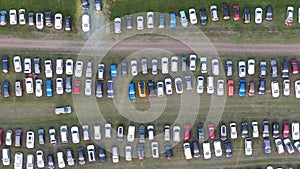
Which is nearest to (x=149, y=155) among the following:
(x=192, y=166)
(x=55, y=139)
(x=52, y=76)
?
(x=192, y=166)

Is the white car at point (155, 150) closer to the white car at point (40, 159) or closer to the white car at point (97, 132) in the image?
the white car at point (97, 132)

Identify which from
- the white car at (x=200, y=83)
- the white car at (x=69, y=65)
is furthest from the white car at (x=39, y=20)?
the white car at (x=200, y=83)

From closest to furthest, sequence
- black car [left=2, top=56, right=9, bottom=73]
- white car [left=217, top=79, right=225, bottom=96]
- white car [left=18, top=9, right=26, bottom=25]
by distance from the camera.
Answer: black car [left=2, top=56, right=9, bottom=73]
white car [left=18, top=9, right=26, bottom=25]
white car [left=217, top=79, right=225, bottom=96]

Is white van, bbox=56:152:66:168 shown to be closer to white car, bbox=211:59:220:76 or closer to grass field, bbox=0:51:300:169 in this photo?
grass field, bbox=0:51:300:169

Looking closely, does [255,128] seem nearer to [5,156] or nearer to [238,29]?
[238,29]

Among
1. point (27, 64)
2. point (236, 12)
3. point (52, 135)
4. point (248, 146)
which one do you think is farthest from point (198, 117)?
point (27, 64)

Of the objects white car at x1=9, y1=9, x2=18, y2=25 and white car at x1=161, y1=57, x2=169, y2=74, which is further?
white car at x1=161, y1=57, x2=169, y2=74

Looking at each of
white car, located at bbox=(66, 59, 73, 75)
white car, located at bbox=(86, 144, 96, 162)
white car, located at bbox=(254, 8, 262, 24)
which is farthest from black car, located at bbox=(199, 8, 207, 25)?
white car, located at bbox=(86, 144, 96, 162)

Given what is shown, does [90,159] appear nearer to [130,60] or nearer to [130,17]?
[130,60]
